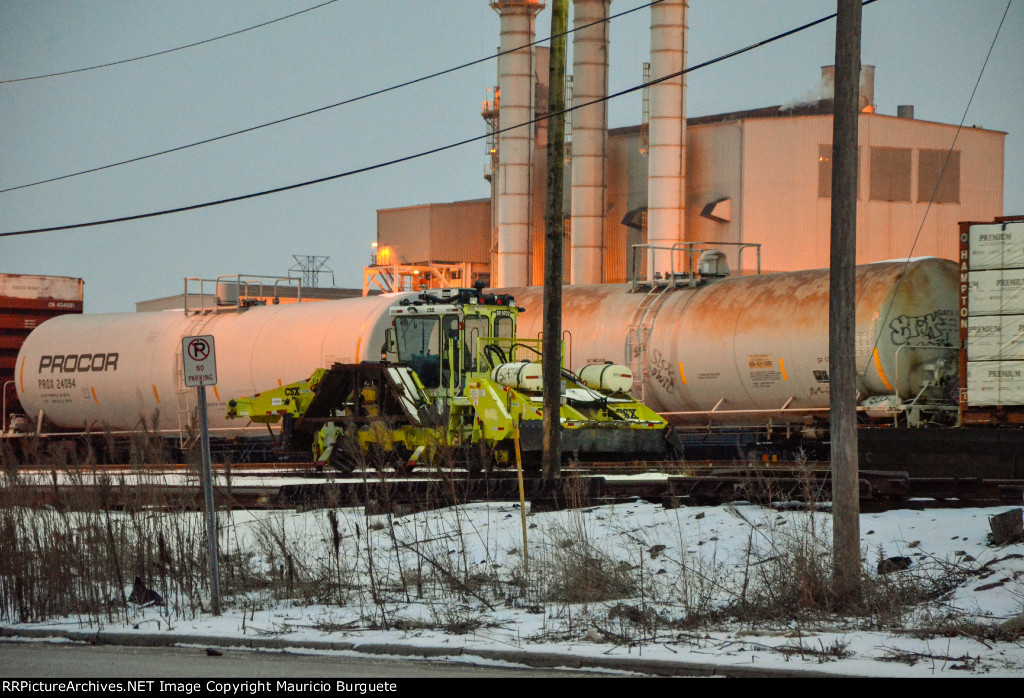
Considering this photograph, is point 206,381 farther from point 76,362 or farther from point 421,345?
point 76,362

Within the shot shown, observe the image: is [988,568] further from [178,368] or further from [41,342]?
[41,342]

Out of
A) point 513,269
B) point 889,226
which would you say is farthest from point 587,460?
point 889,226

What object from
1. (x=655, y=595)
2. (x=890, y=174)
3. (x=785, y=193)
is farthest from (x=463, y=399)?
A: (x=890, y=174)

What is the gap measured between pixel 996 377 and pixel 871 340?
7.32 ft

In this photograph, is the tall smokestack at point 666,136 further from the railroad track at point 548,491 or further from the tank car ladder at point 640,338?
the railroad track at point 548,491

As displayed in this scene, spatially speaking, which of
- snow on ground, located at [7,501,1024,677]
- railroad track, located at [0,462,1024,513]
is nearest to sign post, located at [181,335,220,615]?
snow on ground, located at [7,501,1024,677]

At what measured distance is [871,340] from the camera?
1925 cm

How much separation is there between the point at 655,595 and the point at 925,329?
1050 centimetres

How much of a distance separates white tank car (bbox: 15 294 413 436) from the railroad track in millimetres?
7221

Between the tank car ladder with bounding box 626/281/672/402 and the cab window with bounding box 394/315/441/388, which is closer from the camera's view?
the cab window with bounding box 394/315/441/388

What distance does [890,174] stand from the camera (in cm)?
4356

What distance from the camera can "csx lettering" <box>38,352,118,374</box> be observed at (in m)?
27.4

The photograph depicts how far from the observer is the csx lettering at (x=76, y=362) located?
1079 inches

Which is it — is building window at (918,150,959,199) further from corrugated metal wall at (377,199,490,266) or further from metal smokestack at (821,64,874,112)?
corrugated metal wall at (377,199,490,266)
